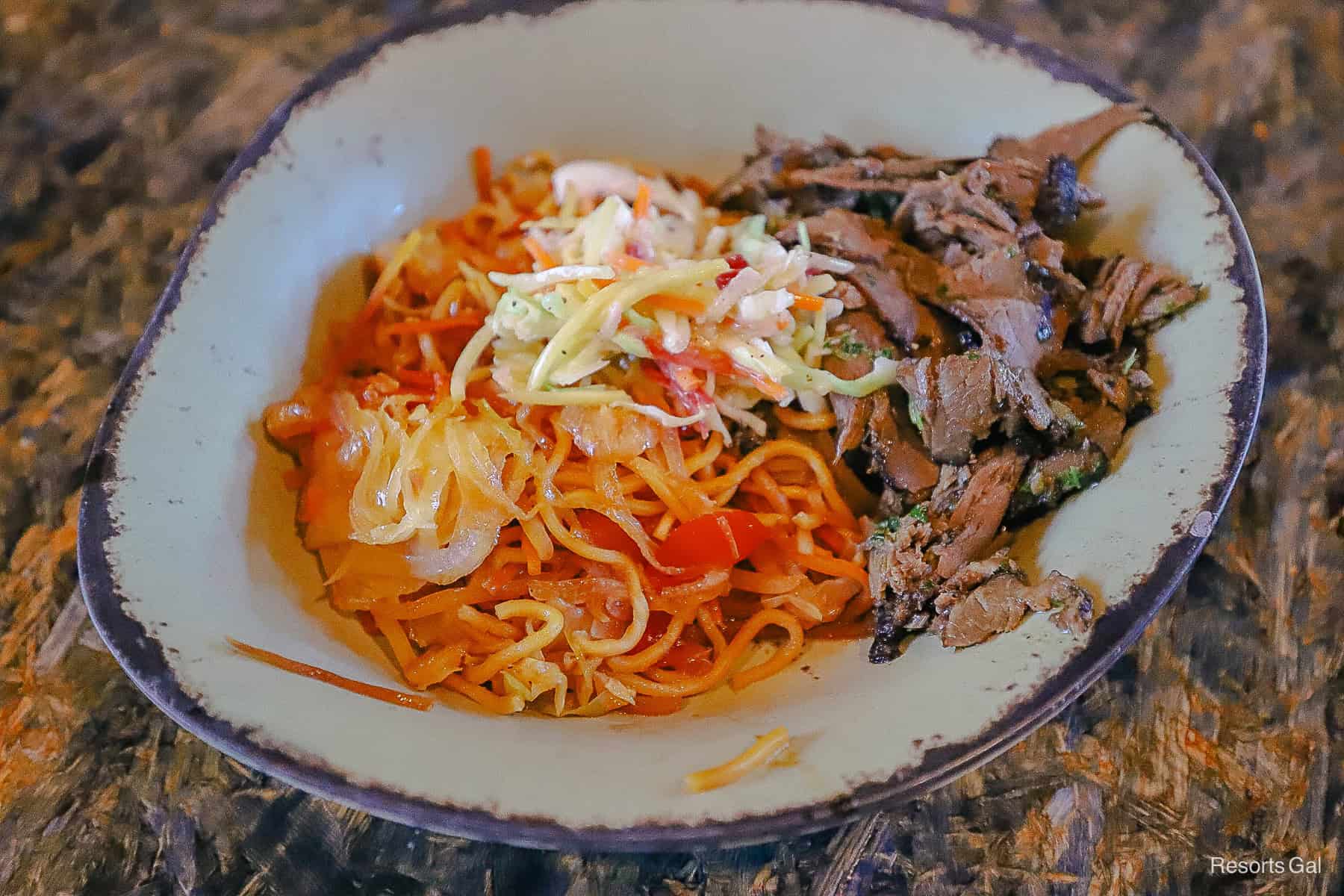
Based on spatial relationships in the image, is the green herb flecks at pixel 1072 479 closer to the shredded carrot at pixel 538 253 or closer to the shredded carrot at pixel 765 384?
the shredded carrot at pixel 765 384

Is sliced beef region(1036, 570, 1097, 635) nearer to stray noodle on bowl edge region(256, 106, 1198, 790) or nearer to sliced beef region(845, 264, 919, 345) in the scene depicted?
stray noodle on bowl edge region(256, 106, 1198, 790)

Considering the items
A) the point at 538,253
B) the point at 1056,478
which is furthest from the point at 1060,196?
the point at 538,253

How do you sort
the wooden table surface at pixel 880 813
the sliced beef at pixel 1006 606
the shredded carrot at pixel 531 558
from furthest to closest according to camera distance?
1. the shredded carrot at pixel 531 558
2. the wooden table surface at pixel 880 813
3. the sliced beef at pixel 1006 606

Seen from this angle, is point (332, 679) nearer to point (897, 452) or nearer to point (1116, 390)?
point (897, 452)

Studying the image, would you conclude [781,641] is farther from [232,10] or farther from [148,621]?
[232,10]

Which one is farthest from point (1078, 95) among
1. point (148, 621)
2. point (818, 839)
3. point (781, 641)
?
point (148, 621)

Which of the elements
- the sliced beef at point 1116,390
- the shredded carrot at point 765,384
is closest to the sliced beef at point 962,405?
the sliced beef at point 1116,390
